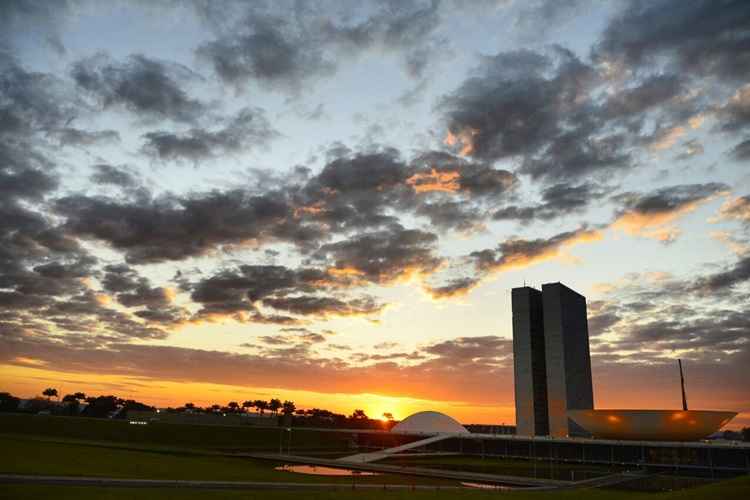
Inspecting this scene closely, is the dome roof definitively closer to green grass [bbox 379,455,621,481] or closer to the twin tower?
the twin tower

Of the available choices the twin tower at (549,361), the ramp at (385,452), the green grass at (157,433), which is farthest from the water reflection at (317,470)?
the twin tower at (549,361)

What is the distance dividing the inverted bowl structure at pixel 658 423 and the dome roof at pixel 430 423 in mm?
73383

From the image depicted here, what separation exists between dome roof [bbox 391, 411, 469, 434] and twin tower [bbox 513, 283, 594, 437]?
20751 mm

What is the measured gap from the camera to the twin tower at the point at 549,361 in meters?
149

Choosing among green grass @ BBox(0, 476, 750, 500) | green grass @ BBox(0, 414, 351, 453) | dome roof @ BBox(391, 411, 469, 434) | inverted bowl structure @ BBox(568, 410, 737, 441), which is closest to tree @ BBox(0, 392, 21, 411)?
green grass @ BBox(0, 414, 351, 453)

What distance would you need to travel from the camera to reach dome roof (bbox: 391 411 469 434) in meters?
160

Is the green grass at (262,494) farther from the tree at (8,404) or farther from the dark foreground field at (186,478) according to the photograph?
the tree at (8,404)

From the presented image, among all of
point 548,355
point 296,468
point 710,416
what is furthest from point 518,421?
point 296,468

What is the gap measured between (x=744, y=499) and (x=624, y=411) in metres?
57.4

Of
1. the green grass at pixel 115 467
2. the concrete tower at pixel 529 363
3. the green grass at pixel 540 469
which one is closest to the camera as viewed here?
the green grass at pixel 115 467

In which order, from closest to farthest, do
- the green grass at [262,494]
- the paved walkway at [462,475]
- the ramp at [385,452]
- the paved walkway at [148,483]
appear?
the green grass at [262,494] → the paved walkway at [148,483] → the paved walkway at [462,475] → the ramp at [385,452]

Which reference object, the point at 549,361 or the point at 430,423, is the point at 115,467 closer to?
the point at 430,423

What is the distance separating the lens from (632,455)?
91.1 metres

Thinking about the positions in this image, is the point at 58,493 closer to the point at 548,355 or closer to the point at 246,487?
the point at 246,487
